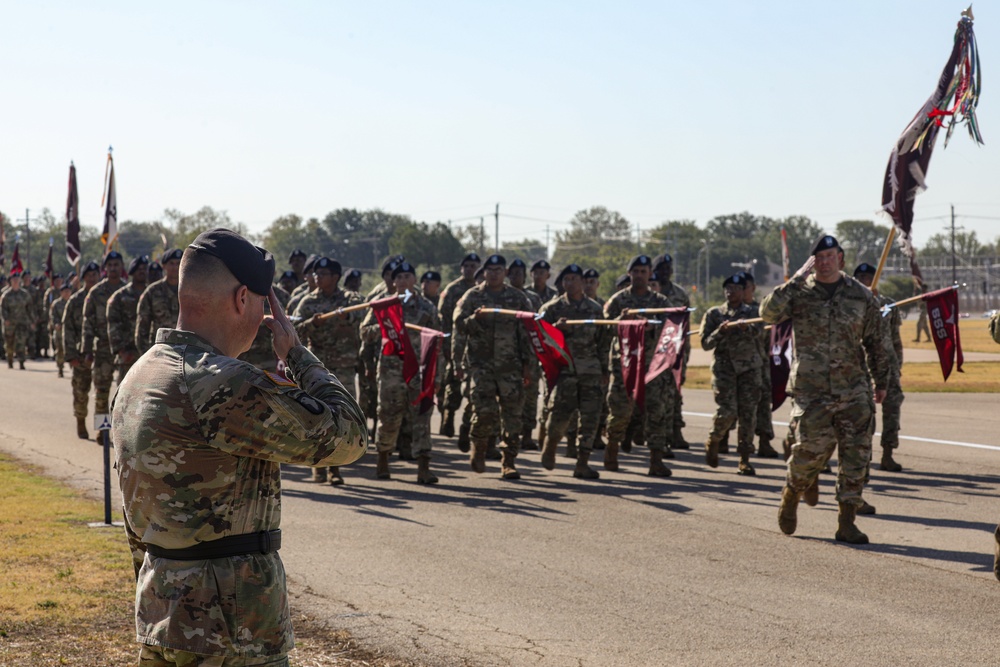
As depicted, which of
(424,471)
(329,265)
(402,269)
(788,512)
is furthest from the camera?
(402,269)

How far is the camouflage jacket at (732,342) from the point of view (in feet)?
43.8

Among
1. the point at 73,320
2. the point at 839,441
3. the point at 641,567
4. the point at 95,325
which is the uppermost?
the point at 73,320

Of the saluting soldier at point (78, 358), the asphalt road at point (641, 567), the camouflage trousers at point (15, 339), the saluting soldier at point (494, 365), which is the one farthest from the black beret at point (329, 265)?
the camouflage trousers at point (15, 339)

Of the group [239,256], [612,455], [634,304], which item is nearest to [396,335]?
[612,455]

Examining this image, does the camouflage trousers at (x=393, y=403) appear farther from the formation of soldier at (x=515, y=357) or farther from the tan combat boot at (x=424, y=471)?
the tan combat boot at (x=424, y=471)

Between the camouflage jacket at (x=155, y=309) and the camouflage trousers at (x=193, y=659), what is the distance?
10.4m

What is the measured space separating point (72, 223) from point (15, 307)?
828 centimetres

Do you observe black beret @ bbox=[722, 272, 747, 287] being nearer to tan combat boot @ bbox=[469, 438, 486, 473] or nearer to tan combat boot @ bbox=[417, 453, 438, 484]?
tan combat boot @ bbox=[469, 438, 486, 473]

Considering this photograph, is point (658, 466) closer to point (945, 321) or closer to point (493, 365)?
point (493, 365)

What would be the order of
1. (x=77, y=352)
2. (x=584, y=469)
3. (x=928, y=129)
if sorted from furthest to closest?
(x=77, y=352) → (x=584, y=469) → (x=928, y=129)

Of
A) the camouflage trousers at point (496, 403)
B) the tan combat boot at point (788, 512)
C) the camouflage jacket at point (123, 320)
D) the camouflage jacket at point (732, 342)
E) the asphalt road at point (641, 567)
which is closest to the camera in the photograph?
the asphalt road at point (641, 567)

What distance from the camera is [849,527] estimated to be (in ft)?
29.5

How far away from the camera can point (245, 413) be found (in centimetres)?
300

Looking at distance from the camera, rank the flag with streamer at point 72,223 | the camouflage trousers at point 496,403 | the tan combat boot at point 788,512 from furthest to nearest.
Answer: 1. the flag with streamer at point 72,223
2. the camouflage trousers at point 496,403
3. the tan combat boot at point 788,512
